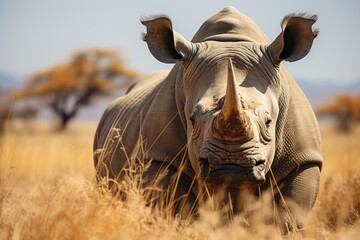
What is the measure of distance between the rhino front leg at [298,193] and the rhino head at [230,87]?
1.24 feet

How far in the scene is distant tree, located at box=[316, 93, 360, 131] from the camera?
37562mm

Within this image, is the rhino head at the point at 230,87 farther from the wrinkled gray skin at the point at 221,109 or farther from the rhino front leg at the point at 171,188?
the rhino front leg at the point at 171,188

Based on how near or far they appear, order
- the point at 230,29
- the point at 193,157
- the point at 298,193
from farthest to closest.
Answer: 1. the point at 230,29
2. the point at 298,193
3. the point at 193,157

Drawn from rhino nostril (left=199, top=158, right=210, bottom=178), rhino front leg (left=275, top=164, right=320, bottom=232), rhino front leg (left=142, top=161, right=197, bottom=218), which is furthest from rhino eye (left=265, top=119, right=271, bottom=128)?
rhino front leg (left=142, top=161, right=197, bottom=218)

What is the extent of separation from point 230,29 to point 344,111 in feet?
113

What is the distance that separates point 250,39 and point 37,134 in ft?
76.7

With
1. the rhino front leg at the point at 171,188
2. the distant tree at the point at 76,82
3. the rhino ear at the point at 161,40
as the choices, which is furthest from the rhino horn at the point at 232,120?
the distant tree at the point at 76,82

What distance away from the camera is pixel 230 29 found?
5188 millimetres

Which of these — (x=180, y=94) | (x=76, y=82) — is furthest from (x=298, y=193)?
(x=76, y=82)

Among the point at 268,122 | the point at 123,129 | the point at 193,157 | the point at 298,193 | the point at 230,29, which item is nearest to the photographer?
the point at 268,122

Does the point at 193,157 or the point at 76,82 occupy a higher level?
the point at 193,157

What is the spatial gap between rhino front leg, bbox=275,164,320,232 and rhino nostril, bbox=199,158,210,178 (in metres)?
0.95

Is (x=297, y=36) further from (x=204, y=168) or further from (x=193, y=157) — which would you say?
(x=204, y=168)

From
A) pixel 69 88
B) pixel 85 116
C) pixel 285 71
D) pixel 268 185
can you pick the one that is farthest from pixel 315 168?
pixel 85 116
